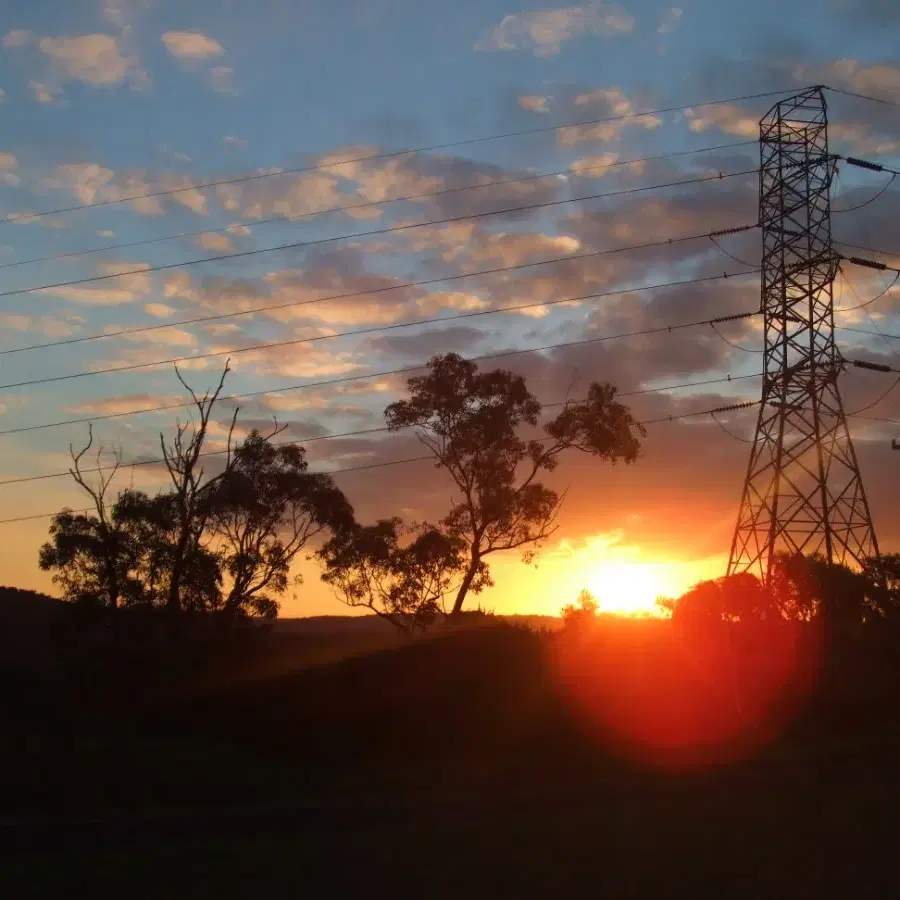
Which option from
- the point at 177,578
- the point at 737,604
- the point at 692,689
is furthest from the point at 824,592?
the point at 177,578

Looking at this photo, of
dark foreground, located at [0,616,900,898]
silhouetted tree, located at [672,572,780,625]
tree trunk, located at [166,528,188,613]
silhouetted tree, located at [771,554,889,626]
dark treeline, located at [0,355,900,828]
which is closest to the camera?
dark foreground, located at [0,616,900,898]

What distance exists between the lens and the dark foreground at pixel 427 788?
11766 mm

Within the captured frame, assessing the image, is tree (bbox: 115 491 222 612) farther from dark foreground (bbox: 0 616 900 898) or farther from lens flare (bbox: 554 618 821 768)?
lens flare (bbox: 554 618 821 768)

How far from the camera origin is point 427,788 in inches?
720

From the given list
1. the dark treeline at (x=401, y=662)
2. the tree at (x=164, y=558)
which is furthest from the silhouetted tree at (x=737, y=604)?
the tree at (x=164, y=558)

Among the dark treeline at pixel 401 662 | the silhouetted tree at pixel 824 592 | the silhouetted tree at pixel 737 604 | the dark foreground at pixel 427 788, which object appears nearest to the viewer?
the dark foreground at pixel 427 788

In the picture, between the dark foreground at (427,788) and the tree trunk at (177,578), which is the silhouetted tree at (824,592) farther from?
the tree trunk at (177,578)

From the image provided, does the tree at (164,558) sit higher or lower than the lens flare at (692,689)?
higher

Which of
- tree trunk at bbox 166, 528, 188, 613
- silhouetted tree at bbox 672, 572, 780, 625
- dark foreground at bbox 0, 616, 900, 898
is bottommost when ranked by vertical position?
dark foreground at bbox 0, 616, 900, 898

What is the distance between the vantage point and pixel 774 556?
3234cm

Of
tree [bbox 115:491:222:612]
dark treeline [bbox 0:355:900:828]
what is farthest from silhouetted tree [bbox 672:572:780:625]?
tree [bbox 115:491:222:612]

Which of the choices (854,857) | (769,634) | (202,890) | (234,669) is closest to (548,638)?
(769,634)

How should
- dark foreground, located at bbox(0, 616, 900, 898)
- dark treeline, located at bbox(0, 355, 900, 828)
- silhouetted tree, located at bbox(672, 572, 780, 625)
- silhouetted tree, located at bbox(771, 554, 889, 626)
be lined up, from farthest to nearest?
1. silhouetted tree, located at bbox(771, 554, 889, 626)
2. silhouetted tree, located at bbox(672, 572, 780, 625)
3. dark treeline, located at bbox(0, 355, 900, 828)
4. dark foreground, located at bbox(0, 616, 900, 898)

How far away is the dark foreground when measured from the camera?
11.8 m
